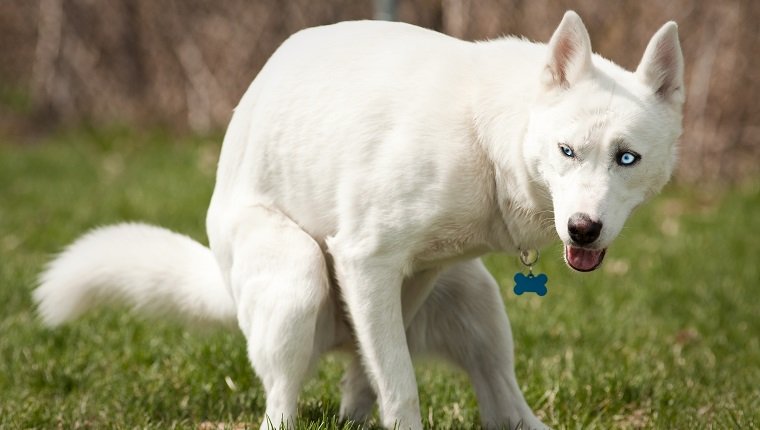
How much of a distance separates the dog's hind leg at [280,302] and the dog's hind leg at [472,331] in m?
0.52

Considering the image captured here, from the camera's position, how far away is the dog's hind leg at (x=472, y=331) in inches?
155

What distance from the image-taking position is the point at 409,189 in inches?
130

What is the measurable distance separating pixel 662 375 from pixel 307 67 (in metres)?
1.97

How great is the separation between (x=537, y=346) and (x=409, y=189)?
6.19 feet

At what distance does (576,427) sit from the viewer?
3.87 metres

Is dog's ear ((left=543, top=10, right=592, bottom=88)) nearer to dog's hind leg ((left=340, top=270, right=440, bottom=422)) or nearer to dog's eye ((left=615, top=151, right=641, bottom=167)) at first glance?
dog's eye ((left=615, top=151, right=641, bottom=167))

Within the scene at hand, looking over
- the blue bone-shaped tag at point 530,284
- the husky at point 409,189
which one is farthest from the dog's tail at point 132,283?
the blue bone-shaped tag at point 530,284

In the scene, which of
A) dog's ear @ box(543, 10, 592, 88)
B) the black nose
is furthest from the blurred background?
the black nose

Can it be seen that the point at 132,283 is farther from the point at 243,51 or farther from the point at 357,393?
the point at 243,51

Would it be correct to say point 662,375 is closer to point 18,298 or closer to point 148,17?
point 18,298

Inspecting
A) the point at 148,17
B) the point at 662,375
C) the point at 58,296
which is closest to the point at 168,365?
the point at 58,296

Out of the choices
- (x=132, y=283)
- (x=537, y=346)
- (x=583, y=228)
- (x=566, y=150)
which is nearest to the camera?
(x=583, y=228)

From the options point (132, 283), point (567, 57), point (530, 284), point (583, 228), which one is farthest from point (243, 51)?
point (583, 228)

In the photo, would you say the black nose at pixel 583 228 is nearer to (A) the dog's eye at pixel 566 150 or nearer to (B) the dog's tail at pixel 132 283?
(A) the dog's eye at pixel 566 150
